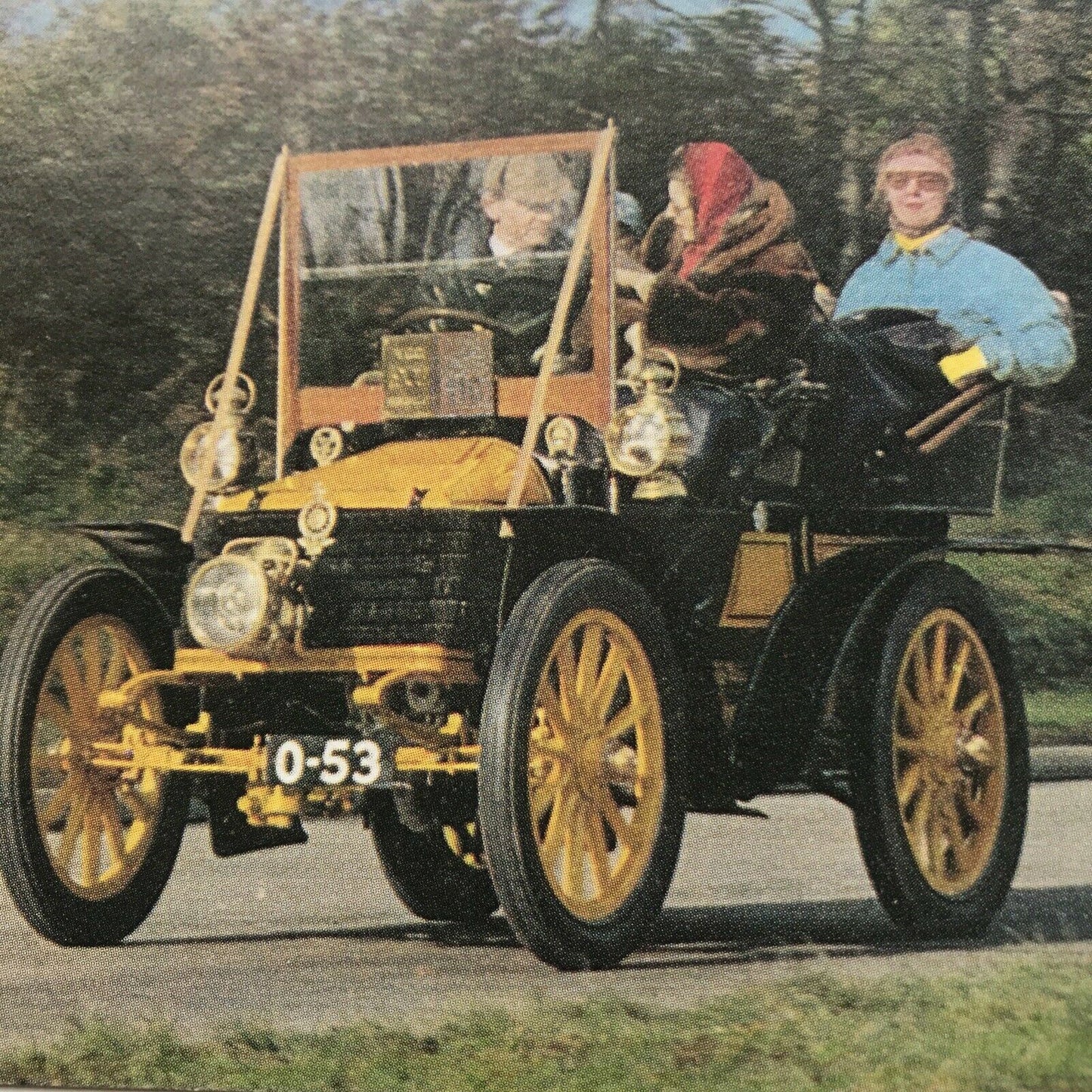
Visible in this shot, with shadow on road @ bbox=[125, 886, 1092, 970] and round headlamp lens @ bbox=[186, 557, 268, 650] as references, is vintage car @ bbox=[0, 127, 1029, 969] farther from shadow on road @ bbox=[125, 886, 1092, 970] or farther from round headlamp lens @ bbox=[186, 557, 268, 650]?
shadow on road @ bbox=[125, 886, 1092, 970]

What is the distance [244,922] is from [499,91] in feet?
8.24

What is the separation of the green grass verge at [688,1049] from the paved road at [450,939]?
0.53 ft

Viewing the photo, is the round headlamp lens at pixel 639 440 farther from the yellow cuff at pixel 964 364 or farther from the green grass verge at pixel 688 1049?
the green grass verge at pixel 688 1049

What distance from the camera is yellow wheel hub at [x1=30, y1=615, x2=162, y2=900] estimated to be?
668cm

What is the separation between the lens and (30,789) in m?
6.54

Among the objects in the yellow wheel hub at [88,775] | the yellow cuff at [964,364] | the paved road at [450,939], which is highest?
the yellow cuff at [964,364]

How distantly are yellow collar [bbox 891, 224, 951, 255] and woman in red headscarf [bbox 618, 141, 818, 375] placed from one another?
253mm

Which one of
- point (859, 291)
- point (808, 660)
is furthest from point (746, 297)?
point (808, 660)

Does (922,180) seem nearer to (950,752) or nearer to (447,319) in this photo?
(447,319)

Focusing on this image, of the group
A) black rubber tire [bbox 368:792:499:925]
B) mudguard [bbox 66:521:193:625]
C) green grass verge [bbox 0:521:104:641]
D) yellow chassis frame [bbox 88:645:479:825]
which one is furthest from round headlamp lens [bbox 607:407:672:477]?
green grass verge [bbox 0:521:104:641]

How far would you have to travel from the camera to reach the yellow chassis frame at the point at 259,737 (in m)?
6.21

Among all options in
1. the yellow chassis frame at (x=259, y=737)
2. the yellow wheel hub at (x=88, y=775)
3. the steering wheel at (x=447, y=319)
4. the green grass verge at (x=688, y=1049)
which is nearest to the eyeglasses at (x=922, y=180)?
the steering wheel at (x=447, y=319)

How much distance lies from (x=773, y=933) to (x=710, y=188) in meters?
2.07

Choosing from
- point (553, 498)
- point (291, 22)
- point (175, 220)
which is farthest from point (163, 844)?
point (291, 22)
